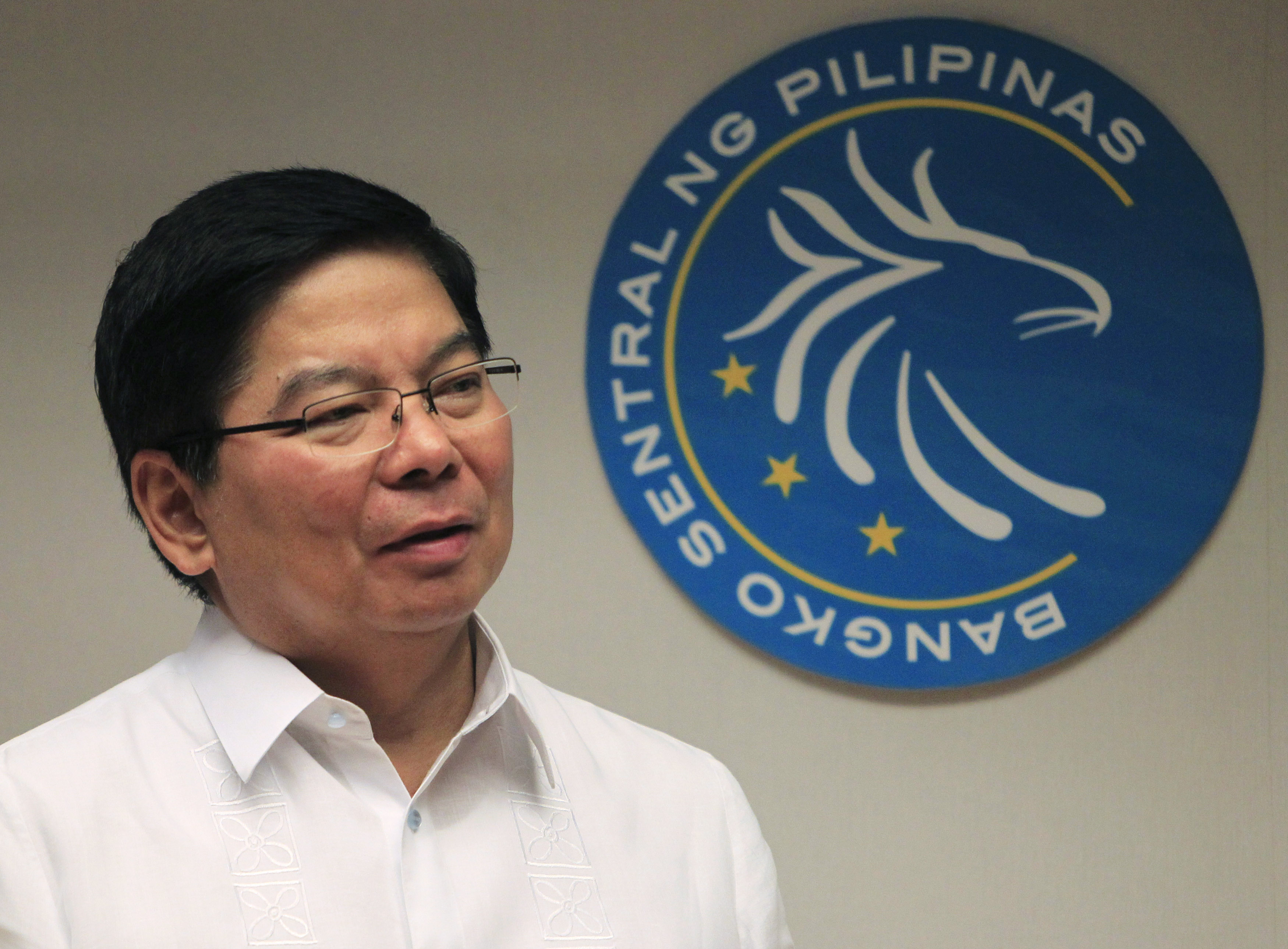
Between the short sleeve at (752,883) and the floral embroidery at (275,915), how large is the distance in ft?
1.39

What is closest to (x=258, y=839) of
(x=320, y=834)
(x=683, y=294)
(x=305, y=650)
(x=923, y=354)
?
(x=320, y=834)

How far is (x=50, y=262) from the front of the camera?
6.66ft

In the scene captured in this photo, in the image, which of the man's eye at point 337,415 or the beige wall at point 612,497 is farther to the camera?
the beige wall at point 612,497

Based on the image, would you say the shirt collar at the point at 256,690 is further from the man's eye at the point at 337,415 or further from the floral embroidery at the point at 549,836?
the man's eye at the point at 337,415

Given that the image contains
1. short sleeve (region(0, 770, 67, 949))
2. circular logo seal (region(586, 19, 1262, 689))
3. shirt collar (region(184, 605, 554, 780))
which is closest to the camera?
short sleeve (region(0, 770, 67, 949))

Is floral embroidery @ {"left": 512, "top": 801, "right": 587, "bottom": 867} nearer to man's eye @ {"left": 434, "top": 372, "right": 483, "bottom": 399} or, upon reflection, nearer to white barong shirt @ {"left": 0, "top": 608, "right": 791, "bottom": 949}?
white barong shirt @ {"left": 0, "top": 608, "right": 791, "bottom": 949}

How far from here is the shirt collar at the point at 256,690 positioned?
1.05 metres

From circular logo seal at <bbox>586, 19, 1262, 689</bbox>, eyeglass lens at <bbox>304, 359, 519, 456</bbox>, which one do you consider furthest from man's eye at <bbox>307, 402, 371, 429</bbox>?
circular logo seal at <bbox>586, 19, 1262, 689</bbox>

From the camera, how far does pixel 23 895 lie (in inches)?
37.8

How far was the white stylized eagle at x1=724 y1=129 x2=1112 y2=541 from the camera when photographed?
1913mm

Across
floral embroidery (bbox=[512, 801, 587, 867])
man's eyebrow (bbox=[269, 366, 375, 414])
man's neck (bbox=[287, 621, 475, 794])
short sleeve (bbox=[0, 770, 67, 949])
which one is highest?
man's eyebrow (bbox=[269, 366, 375, 414])

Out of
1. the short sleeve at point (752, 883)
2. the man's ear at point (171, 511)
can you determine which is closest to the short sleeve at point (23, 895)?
Answer: the man's ear at point (171, 511)

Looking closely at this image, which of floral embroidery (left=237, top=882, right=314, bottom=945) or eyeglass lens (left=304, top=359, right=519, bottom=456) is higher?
eyeglass lens (left=304, top=359, right=519, bottom=456)

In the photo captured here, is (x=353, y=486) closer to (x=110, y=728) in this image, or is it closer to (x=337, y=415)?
(x=337, y=415)
